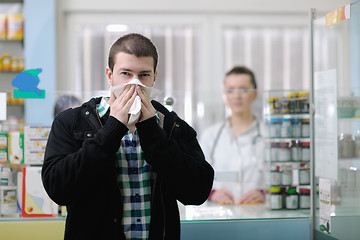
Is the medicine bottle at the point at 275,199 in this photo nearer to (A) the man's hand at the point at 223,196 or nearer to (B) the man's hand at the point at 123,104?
(A) the man's hand at the point at 223,196

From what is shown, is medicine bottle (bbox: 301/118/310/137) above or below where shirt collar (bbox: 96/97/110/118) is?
below

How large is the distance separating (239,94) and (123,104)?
1.79m

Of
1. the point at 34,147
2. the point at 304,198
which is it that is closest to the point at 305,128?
the point at 304,198

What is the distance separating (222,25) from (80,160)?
407cm

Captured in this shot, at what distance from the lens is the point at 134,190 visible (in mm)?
1743

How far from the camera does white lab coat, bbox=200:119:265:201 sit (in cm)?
321

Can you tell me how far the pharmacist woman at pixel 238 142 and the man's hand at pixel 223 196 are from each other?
0.01 m

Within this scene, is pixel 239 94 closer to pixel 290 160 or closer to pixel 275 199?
pixel 290 160

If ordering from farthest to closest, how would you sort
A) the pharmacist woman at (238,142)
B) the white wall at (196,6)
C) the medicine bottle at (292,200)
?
the white wall at (196,6) → the pharmacist woman at (238,142) → the medicine bottle at (292,200)

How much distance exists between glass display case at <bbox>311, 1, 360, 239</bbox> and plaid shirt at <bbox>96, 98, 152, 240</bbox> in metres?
0.95

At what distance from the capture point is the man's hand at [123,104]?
164 cm

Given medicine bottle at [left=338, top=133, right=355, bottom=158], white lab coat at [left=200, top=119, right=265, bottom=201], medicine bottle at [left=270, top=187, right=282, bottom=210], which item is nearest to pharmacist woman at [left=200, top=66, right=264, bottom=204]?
white lab coat at [left=200, top=119, right=265, bottom=201]

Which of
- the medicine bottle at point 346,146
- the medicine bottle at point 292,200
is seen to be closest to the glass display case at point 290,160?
the medicine bottle at point 292,200

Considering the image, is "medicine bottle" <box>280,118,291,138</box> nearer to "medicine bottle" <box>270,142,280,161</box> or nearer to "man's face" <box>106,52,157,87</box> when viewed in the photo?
"medicine bottle" <box>270,142,280,161</box>
